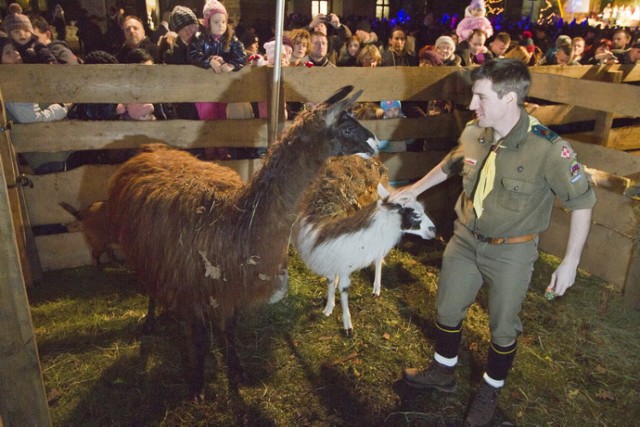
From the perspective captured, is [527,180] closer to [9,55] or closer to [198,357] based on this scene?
[198,357]

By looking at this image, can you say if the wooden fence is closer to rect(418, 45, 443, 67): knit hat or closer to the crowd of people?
the crowd of people

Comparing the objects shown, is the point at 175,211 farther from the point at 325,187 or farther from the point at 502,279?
the point at 502,279

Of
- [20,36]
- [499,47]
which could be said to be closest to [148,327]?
[20,36]

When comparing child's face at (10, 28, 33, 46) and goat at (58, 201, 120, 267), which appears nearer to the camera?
goat at (58, 201, 120, 267)

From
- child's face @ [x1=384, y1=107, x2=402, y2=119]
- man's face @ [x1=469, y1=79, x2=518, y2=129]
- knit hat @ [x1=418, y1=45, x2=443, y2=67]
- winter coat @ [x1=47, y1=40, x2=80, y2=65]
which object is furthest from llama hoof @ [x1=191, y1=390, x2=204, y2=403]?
knit hat @ [x1=418, y1=45, x2=443, y2=67]

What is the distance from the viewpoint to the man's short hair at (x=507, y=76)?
2670 millimetres

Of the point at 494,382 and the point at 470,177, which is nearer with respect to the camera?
the point at 470,177

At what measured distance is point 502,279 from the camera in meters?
3.01

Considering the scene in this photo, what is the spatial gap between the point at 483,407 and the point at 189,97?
406cm

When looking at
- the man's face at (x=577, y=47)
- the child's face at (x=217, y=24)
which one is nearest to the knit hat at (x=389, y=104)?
Result: the child's face at (x=217, y=24)

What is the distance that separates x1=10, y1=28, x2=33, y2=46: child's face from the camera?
5.78 metres

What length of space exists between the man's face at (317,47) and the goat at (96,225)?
3.57 m

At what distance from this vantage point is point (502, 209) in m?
2.92

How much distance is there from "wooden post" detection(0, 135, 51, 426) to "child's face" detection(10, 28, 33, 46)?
192 inches
